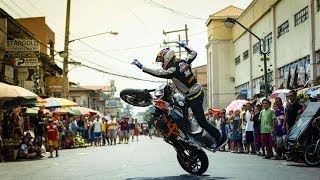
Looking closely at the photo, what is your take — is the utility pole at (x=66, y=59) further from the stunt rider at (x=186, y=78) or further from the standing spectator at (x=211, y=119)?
the stunt rider at (x=186, y=78)

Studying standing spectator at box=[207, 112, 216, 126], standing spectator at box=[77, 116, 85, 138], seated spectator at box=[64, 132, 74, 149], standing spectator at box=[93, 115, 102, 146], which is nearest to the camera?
standing spectator at box=[207, 112, 216, 126]

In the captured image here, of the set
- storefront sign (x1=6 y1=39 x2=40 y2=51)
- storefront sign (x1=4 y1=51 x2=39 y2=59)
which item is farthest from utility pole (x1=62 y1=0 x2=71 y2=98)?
storefront sign (x1=6 y1=39 x2=40 y2=51)

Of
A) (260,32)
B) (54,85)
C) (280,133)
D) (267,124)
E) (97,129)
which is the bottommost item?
(97,129)

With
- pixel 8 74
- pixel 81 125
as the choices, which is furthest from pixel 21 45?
pixel 81 125

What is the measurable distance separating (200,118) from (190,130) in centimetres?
51

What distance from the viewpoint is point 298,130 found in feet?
43.2

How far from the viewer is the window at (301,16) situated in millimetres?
29741

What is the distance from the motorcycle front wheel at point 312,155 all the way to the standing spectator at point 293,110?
1.87 meters

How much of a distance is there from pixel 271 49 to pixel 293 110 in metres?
24.7

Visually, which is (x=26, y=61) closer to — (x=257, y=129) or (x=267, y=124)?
(x=257, y=129)

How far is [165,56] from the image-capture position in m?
10.1

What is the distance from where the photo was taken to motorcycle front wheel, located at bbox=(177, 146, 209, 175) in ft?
31.9

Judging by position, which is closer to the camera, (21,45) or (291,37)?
(21,45)

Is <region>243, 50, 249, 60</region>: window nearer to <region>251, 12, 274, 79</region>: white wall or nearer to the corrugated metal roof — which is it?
<region>251, 12, 274, 79</region>: white wall
